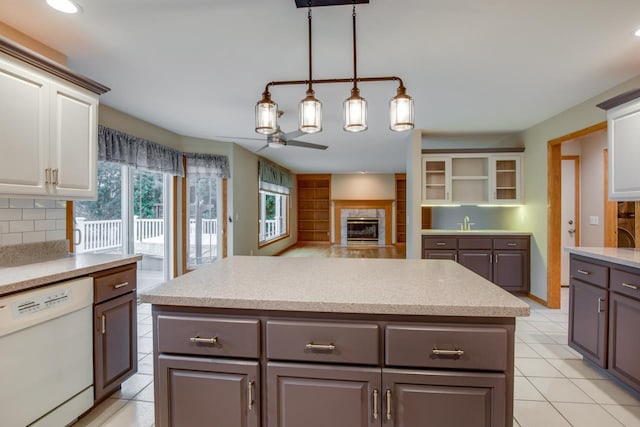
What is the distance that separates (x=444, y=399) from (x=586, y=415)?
155cm

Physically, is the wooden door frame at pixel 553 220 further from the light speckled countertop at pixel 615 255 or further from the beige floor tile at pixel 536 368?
the beige floor tile at pixel 536 368

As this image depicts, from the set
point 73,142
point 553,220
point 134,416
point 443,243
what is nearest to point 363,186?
point 443,243

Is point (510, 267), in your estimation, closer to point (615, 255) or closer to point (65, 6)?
point (615, 255)

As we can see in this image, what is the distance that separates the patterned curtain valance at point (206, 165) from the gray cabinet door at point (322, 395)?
4231 millimetres

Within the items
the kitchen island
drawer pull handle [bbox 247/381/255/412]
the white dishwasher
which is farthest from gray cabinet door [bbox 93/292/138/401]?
drawer pull handle [bbox 247/381/255/412]

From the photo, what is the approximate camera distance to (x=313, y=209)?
1062 cm

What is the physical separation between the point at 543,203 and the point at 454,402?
12.8 feet

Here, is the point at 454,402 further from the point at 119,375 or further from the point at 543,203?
the point at 543,203

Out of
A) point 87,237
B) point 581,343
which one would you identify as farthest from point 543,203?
point 87,237

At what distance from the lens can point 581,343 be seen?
2.55m

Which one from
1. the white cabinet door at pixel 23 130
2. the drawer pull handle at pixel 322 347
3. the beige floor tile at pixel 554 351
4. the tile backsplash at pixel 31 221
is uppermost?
the white cabinet door at pixel 23 130

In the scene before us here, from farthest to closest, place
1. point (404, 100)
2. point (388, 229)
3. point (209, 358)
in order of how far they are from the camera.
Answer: point (388, 229) → point (404, 100) → point (209, 358)

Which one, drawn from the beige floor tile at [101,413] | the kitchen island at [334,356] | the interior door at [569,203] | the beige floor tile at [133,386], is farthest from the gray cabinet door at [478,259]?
the beige floor tile at [101,413]

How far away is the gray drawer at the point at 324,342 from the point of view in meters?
1.20
